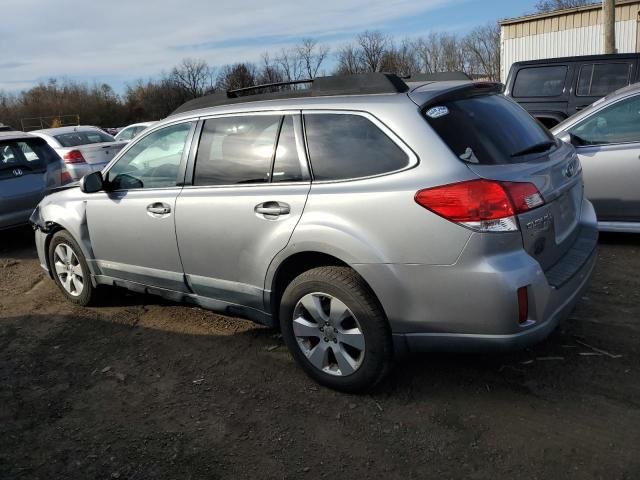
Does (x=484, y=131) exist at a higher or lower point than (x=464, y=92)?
lower

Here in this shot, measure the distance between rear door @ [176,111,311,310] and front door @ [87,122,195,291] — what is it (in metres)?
0.16

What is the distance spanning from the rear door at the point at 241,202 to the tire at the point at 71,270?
1439 mm

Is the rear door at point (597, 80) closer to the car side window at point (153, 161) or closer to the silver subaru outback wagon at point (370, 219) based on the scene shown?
the silver subaru outback wagon at point (370, 219)

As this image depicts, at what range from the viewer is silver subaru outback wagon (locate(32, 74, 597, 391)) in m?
2.89

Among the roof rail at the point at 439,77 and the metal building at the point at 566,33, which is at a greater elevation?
the metal building at the point at 566,33

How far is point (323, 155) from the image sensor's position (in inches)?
133

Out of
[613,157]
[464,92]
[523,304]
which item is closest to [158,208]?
[464,92]

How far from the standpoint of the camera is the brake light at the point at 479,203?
9.29ft

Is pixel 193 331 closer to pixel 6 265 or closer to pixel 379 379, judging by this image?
pixel 379 379

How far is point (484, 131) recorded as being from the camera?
126 inches

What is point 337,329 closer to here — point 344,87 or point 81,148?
point 344,87

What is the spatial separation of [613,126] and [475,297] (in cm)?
396

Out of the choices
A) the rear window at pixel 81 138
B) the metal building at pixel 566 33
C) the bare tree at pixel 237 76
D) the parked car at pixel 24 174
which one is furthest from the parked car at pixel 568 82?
the bare tree at pixel 237 76

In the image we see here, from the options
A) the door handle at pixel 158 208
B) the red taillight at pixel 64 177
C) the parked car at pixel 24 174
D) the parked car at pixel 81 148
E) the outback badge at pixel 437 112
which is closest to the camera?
the outback badge at pixel 437 112
